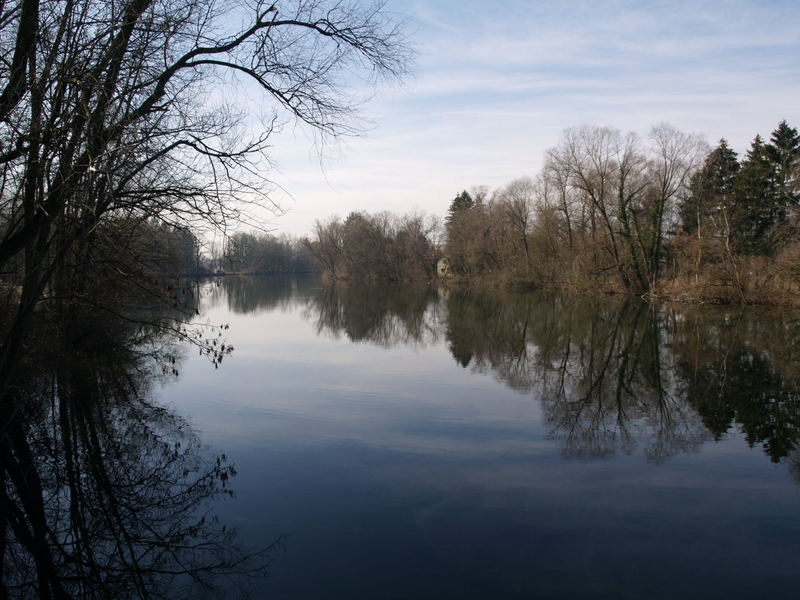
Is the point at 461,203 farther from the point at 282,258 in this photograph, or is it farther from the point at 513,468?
the point at 513,468

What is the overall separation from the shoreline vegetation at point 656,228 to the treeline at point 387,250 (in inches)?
494

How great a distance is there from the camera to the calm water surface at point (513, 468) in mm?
3977

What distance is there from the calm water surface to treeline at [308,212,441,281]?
2054 inches

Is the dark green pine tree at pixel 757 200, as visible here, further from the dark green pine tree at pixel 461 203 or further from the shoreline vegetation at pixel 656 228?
the dark green pine tree at pixel 461 203

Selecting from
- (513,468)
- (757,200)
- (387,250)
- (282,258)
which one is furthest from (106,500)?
(282,258)

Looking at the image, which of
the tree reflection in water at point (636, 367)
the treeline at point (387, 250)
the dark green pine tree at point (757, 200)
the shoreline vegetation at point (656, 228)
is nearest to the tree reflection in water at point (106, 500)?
the tree reflection in water at point (636, 367)

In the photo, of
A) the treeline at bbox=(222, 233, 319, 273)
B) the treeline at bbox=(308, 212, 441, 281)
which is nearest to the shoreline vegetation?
the treeline at bbox=(308, 212, 441, 281)

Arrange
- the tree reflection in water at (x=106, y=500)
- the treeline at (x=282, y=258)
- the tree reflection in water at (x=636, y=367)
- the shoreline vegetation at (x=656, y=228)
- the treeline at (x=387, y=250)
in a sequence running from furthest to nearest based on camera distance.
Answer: the treeline at (x=282, y=258) → the treeline at (x=387, y=250) → the shoreline vegetation at (x=656, y=228) → the tree reflection in water at (x=636, y=367) → the tree reflection in water at (x=106, y=500)

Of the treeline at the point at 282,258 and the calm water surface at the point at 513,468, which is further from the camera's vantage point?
the treeline at the point at 282,258

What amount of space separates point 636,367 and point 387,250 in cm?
5666

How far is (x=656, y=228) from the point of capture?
32.0 meters

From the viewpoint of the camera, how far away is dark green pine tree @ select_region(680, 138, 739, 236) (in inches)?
1289

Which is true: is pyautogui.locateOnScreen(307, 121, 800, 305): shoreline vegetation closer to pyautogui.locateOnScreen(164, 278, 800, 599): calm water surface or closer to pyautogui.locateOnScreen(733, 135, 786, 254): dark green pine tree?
pyautogui.locateOnScreen(733, 135, 786, 254): dark green pine tree

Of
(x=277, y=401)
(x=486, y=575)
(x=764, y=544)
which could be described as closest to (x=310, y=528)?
(x=486, y=575)
